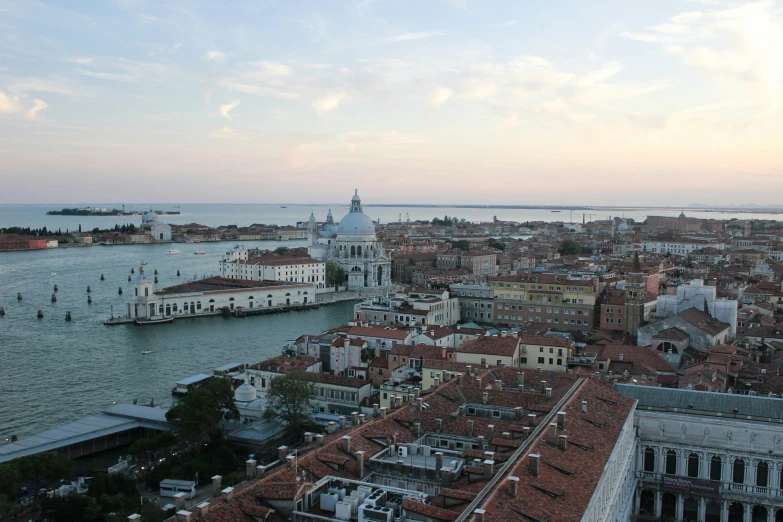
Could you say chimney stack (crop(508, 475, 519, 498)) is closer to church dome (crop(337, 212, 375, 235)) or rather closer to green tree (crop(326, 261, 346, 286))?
green tree (crop(326, 261, 346, 286))

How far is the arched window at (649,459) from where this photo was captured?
435 inches

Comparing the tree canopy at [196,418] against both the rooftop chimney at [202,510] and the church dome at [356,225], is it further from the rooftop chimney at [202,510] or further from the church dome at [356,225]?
the church dome at [356,225]

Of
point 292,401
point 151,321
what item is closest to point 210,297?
→ point 151,321

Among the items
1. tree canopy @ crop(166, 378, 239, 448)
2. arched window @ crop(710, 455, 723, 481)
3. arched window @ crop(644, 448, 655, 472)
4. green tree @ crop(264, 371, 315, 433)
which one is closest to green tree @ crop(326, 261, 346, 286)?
tree canopy @ crop(166, 378, 239, 448)

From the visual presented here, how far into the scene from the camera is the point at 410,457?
7.68 metres

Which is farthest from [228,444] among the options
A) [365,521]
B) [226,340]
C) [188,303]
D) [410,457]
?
[188,303]

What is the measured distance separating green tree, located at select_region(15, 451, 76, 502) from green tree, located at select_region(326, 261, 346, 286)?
33.3 meters

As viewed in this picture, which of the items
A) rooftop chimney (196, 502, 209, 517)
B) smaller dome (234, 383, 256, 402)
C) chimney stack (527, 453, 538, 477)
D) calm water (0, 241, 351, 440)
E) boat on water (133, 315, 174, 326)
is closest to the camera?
rooftop chimney (196, 502, 209, 517)

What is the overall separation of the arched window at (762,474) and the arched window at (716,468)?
520 millimetres

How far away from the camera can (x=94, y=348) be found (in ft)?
78.9

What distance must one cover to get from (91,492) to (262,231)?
96238 mm

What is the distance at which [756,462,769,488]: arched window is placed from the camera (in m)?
10.4

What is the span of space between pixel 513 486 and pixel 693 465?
6.12 m

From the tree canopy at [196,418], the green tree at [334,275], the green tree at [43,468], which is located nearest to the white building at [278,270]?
the green tree at [334,275]
